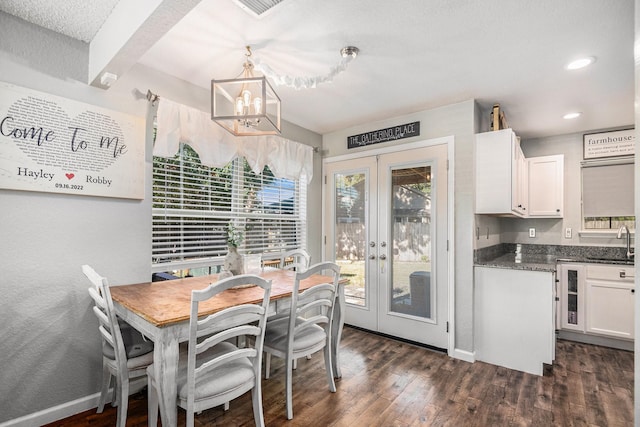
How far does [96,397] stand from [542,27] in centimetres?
376

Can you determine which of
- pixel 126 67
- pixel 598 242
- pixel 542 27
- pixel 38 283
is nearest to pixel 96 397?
pixel 38 283

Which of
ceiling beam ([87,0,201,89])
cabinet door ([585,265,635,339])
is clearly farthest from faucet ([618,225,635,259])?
Answer: ceiling beam ([87,0,201,89])

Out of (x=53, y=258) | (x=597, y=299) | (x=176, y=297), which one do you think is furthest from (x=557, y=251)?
(x=53, y=258)

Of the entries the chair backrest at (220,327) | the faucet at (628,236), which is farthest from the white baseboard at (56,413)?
the faucet at (628,236)

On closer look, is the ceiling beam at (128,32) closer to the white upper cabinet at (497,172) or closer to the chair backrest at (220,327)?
the chair backrest at (220,327)

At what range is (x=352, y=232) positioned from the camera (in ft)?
12.6

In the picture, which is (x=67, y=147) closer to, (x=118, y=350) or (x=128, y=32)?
(x=128, y=32)

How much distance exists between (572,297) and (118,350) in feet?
14.3

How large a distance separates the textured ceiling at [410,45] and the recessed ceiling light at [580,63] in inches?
1.9

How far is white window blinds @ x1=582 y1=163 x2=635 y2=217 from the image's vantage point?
3670 millimetres

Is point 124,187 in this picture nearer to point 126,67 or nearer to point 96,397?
point 126,67

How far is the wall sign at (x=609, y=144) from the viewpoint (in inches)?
144

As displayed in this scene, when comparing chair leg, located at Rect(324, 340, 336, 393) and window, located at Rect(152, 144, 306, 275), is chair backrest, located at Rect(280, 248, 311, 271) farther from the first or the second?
chair leg, located at Rect(324, 340, 336, 393)

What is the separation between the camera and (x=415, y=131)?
11.0 feet
